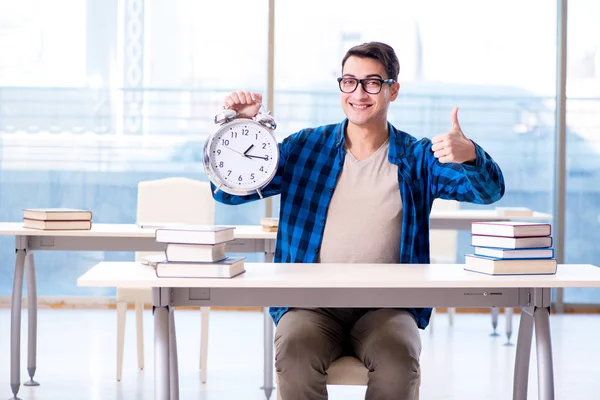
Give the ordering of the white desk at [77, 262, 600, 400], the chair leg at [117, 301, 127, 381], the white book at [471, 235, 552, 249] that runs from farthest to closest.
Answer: the chair leg at [117, 301, 127, 381] → the white book at [471, 235, 552, 249] → the white desk at [77, 262, 600, 400]

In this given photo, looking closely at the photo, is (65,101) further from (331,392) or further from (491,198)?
(491,198)

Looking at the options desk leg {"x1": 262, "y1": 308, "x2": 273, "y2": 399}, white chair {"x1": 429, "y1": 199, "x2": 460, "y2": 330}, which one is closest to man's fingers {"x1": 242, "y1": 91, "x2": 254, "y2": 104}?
desk leg {"x1": 262, "y1": 308, "x2": 273, "y2": 399}

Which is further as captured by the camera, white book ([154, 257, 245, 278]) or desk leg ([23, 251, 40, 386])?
desk leg ([23, 251, 40, 386])

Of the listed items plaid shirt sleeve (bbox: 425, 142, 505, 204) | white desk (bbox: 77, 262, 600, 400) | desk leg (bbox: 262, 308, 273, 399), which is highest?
plaid shirt sleeve (bbox: 425, 142, 505, 204)

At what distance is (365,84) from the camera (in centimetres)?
250

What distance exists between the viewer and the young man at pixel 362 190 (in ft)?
7.58

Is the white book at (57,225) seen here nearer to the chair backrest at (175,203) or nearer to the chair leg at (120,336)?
the chair leg at (120,336)

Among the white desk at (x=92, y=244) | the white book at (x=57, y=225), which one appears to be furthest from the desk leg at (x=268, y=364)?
the white book at (x=57, y=225)

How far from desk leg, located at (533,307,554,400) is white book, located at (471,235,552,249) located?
0.17 meters

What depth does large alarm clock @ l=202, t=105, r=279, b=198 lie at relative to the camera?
7.31 feet

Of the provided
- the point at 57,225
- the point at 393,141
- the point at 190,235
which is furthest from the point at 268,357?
the point at 190,235

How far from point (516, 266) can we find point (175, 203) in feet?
7.60

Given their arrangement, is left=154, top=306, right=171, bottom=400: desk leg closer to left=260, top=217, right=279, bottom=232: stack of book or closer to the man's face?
the man's face

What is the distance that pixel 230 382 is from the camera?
3721mm
